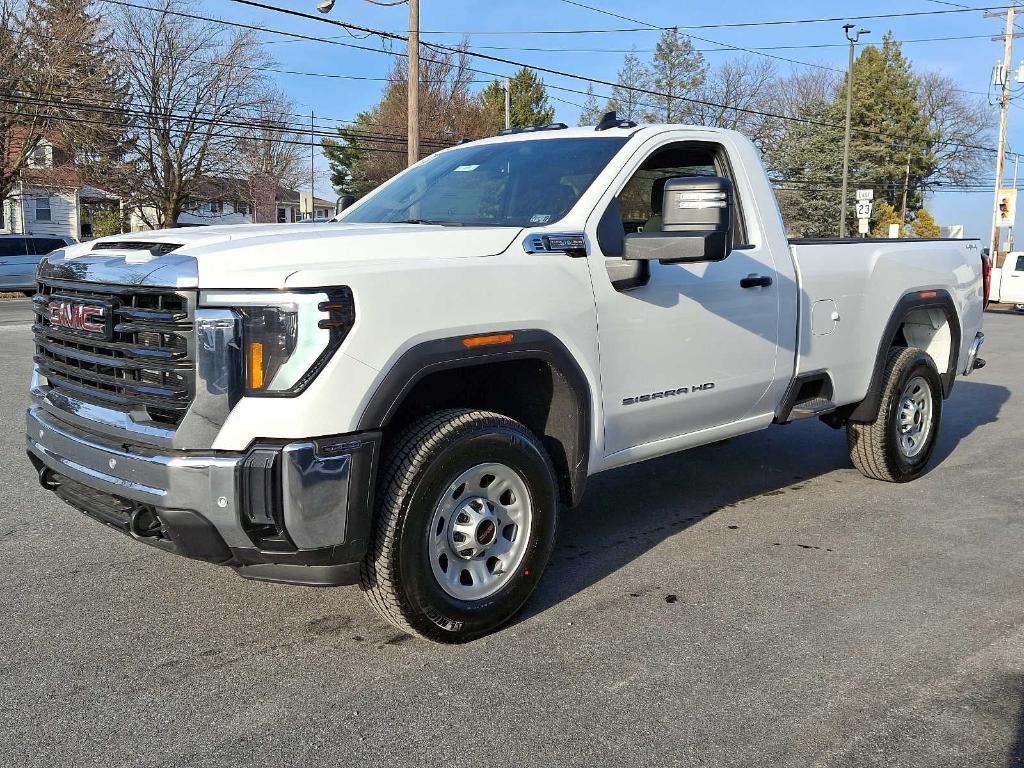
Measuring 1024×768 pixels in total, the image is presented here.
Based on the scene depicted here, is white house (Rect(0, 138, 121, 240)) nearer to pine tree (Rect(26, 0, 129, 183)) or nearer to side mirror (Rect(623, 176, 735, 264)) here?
pine tree (Rect(26, 0, 129, 183))

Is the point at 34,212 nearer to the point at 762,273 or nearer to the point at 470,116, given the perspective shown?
the point at 470,116

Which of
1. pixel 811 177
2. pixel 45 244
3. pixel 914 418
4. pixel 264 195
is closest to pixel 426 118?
pixel 264 195

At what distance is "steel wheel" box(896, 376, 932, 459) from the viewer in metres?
6.22

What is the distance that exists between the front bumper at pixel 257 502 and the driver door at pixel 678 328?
1344mm

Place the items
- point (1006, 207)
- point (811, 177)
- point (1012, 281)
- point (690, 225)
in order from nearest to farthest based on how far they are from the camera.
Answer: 1. point (690, 225)
2. point (1012, 281)
3. point (1006, 207)
4. point (811, 177)

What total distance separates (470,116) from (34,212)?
24.0 metres

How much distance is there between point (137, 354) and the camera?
328 cm

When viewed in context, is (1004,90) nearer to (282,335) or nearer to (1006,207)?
(1006,207)

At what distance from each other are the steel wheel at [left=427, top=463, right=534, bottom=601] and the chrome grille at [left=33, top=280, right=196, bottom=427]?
40.5 inches

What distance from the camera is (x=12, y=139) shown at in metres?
34.0

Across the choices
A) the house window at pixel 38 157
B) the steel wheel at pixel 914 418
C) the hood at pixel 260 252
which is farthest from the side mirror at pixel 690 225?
the house window at pixel 38 157

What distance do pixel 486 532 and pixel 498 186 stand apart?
70.5 inches

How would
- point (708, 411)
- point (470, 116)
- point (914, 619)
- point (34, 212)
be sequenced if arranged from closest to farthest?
point (914, 619) → point (708, 411) → point (34, 212) → point (470, 116)

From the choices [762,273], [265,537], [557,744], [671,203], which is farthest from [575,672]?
[762,273]
